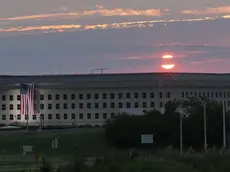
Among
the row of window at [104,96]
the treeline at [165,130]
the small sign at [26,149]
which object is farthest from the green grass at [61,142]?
the row of window at [104,96]

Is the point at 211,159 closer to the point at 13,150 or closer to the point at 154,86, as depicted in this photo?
the point at 13,150

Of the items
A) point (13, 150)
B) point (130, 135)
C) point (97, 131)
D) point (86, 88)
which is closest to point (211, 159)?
point (130, 135)

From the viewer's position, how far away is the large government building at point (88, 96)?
167 m

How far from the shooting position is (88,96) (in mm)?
169000

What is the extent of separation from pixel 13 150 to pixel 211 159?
46547 mm

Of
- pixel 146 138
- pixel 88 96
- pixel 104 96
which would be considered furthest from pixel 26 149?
pixel 104 96

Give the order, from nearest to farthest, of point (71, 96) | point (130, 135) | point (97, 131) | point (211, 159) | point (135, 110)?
point (211, 159) → point (130, 135) → point (97, 131) → point (135, 110) → point (71, 96)

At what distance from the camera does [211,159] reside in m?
50.6

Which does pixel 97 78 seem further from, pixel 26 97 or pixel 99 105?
pixel 26 97

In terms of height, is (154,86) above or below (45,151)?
above

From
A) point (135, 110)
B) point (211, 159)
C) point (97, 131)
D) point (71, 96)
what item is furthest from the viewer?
point (71, 96)

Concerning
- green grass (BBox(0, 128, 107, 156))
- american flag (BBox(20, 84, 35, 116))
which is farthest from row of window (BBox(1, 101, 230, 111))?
green grass (BBox(0, 128, 107, 156))

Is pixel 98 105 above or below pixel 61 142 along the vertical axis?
above

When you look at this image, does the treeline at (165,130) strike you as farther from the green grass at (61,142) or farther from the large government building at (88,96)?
the large government building at (88,96)
